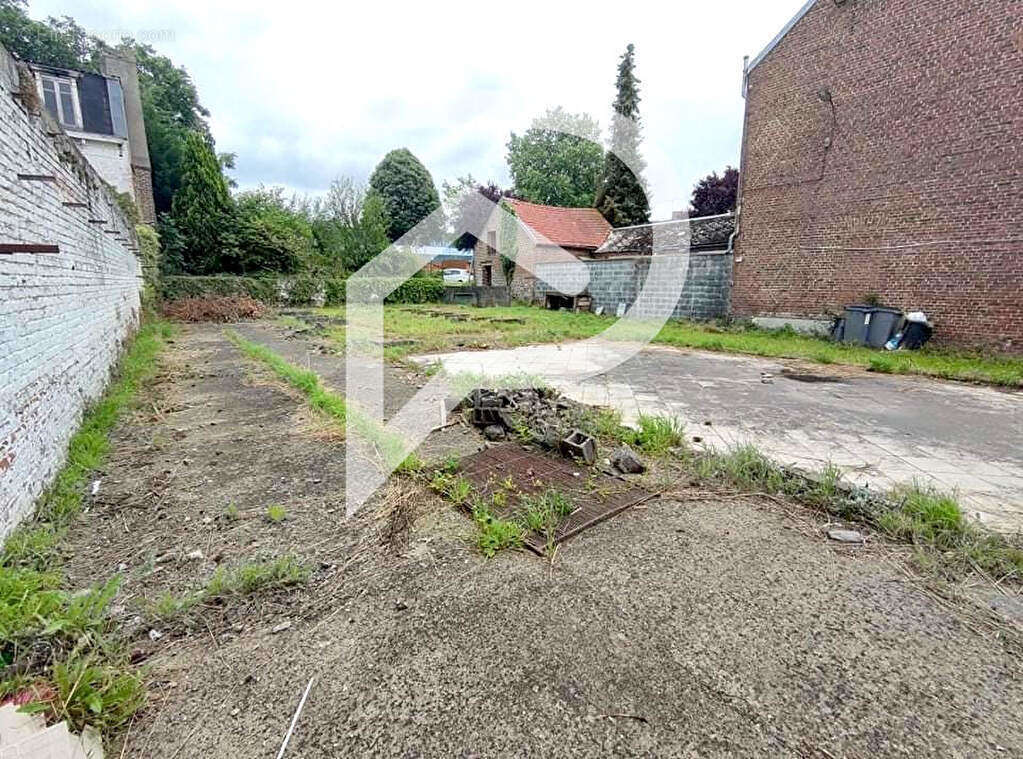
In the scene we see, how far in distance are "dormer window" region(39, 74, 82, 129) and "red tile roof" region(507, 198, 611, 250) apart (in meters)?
14.7

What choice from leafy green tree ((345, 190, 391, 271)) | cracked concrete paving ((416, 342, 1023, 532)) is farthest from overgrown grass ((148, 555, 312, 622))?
leafy green tree ((345, 190, 391, 271))

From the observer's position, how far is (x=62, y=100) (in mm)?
14211

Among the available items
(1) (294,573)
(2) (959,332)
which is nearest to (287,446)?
(1) (294,573)

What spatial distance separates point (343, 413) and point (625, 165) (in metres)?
22.6

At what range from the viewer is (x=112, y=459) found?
3064 millimetres

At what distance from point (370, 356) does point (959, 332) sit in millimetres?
9437

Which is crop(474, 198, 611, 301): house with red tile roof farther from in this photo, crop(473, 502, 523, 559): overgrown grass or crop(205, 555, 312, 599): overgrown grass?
crop(205, 555, 312, 599): overgrown grass

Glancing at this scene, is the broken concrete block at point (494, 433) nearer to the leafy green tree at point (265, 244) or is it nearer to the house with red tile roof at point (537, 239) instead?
the house with red tile roof at point (537, 239)

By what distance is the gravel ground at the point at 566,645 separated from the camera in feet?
3.98

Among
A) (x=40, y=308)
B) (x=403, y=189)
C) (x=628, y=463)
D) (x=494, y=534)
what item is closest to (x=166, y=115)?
(x=403, y=189)

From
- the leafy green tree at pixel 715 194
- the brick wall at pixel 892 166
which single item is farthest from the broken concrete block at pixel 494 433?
the leafy green tree at pixel 715 194

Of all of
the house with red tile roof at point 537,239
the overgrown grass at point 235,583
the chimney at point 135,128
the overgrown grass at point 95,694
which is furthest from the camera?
the house with red tile roof at point 537,239

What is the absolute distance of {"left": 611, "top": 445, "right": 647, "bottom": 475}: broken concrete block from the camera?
114 inches

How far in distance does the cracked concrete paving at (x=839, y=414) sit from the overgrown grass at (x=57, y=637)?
3373 millimetres
